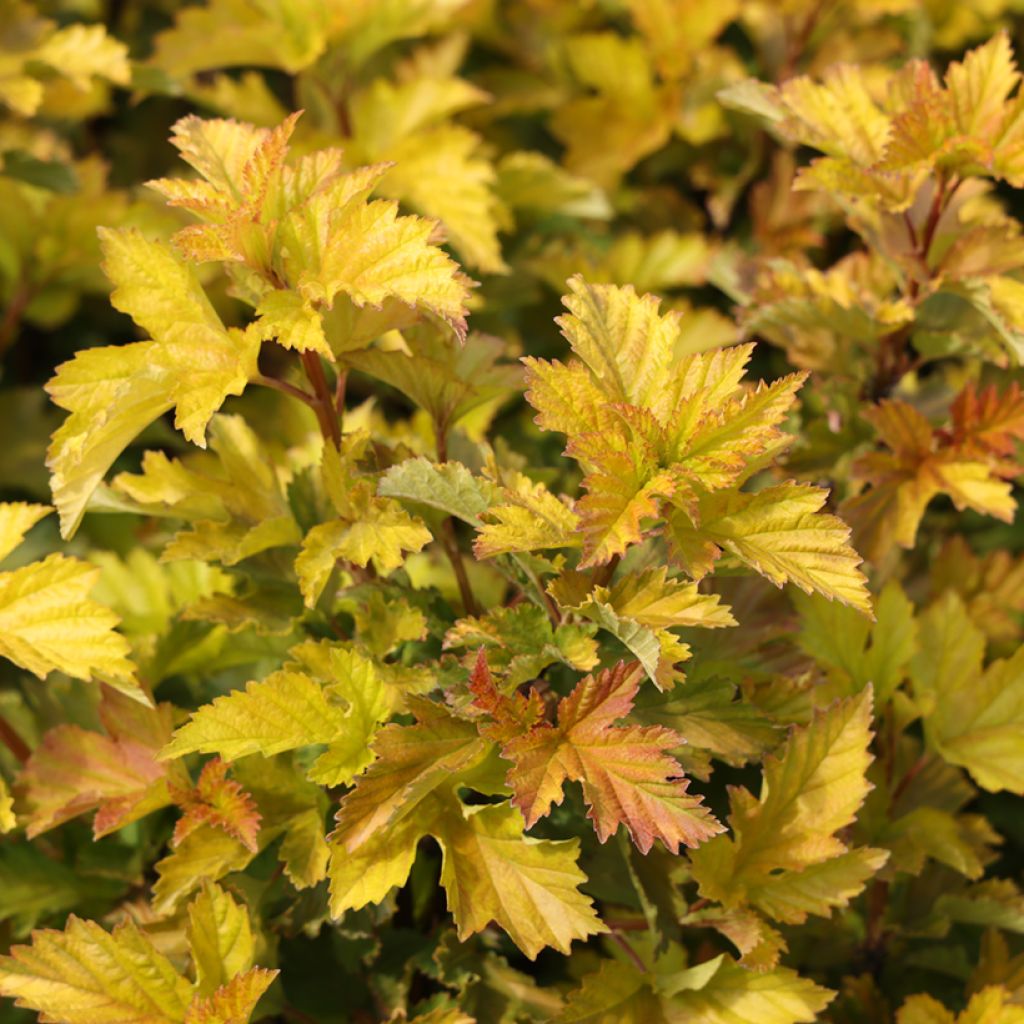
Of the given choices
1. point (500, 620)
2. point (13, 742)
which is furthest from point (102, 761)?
point (500, 620)

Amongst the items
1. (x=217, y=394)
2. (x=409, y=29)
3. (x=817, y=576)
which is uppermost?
(x=409, y=29)

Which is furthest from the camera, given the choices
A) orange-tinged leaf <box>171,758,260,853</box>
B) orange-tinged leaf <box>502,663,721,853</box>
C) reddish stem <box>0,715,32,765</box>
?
reddish stem <box>0,715,32,765</box>

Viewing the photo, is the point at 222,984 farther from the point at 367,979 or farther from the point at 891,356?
the point at 891,356

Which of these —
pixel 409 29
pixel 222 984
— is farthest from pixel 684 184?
pixel 222 984

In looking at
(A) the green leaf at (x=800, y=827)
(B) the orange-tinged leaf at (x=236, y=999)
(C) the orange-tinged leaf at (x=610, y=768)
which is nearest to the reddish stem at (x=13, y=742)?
(B) the orange-tinged leaf at (x=236, y=999)

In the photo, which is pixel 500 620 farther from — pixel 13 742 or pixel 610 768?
pixel 13 742

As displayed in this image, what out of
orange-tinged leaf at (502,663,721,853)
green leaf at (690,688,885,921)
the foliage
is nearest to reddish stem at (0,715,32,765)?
the foliage

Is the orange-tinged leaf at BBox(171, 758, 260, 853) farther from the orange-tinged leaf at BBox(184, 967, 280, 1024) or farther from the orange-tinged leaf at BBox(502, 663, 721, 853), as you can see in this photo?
the orange-tinged leaf at BBox(502, 663, 721, 853)

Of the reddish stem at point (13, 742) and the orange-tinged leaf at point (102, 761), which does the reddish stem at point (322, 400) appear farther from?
the reddish stem at point (13, 742)
